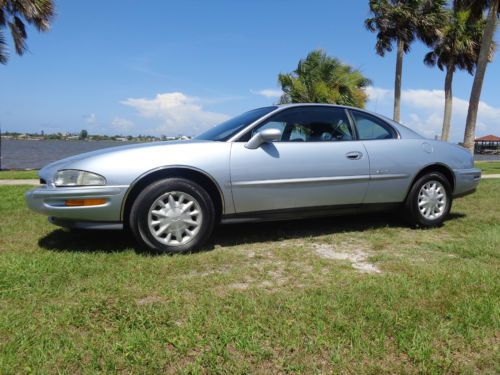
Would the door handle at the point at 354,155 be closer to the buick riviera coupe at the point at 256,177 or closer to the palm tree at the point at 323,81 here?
the buick riviera coupe at the point at 256,177

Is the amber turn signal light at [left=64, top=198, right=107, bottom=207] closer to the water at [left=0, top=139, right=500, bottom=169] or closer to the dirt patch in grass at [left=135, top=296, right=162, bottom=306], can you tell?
the dirt patch in grass at [left=135, top=296, right=162, bottom=306]

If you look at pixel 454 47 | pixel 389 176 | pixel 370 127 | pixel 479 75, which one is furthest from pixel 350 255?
pixel 454 47

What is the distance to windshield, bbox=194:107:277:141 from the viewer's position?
3818mm

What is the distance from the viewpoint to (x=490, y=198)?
6.78m

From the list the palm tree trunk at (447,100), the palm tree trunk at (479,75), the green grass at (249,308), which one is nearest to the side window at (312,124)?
the green grass at (249,308)

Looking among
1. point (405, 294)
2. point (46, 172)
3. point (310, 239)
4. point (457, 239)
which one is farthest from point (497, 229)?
point (46, 172)

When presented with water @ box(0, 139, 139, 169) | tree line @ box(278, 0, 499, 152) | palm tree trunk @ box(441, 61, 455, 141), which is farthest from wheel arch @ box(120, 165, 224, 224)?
palm tree trunk @ box(441, 61, 455, 141)

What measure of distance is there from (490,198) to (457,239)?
346 centimetres

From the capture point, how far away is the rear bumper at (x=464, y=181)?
15.3 feet

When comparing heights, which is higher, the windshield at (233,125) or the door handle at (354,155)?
the windshield at (233,125)

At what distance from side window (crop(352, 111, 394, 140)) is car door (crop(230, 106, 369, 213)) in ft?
0.47

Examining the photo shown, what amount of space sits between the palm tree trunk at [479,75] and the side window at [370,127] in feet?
30.6

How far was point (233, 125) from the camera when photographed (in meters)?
4.03

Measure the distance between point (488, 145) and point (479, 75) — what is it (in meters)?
58.5
